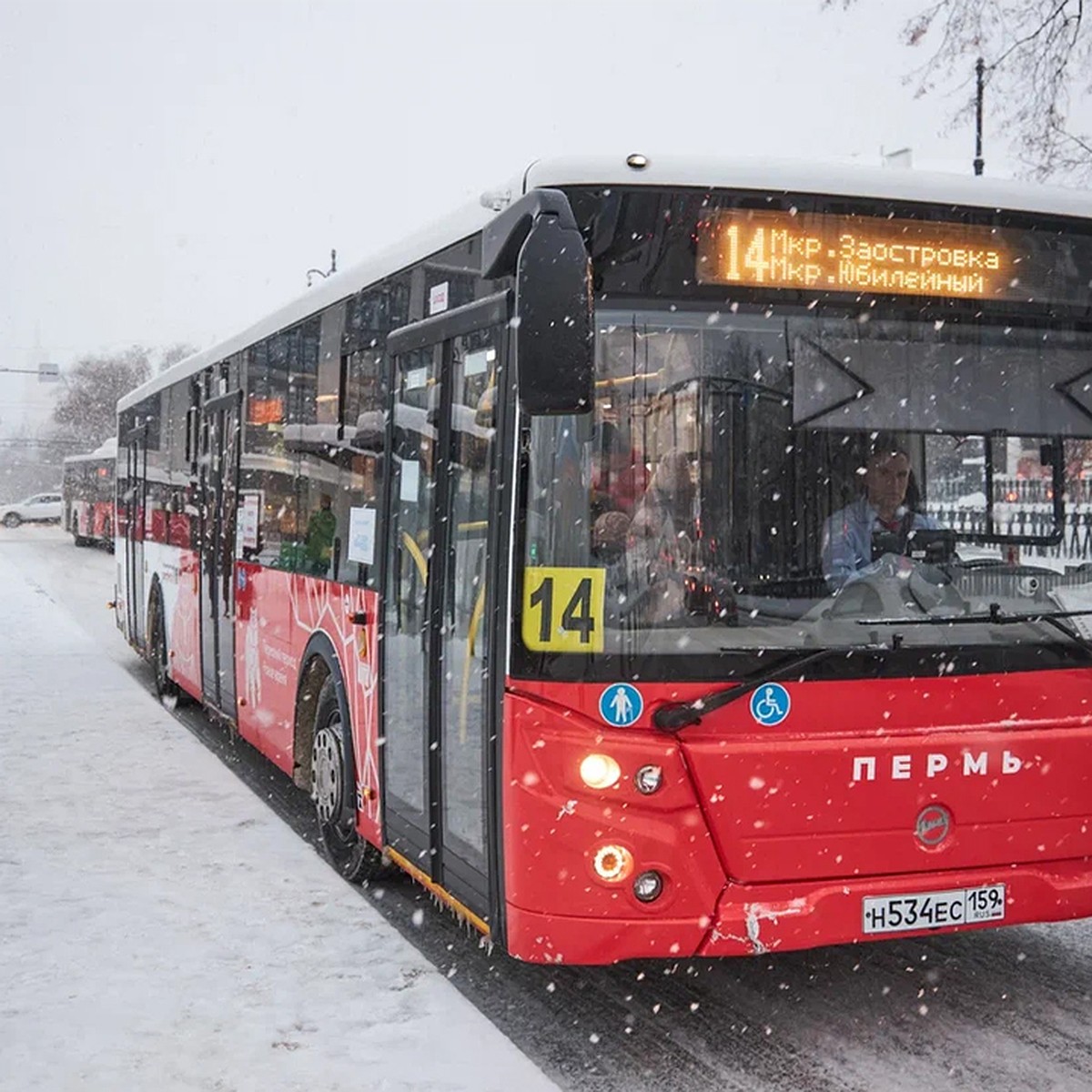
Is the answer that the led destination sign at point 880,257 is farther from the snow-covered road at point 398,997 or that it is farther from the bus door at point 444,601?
the snow-covered road at point 398,997

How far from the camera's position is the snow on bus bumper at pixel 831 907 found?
478cm

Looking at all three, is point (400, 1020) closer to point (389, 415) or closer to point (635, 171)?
point (389, 415)

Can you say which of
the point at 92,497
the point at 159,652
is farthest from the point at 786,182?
the point at 92,497

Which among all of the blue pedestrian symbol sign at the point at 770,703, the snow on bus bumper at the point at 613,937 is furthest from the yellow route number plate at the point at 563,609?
the snow on bus bumper at the point at 613,937

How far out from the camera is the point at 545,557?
15.8 feet

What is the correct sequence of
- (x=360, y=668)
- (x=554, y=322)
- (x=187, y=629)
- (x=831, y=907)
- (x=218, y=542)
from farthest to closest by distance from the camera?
(x=187, y=629) → (x=218, y=542) → (x=360, y=668) → (x=831, y=907) → (x=554, y=322)

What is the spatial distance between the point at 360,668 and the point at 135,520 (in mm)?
8942

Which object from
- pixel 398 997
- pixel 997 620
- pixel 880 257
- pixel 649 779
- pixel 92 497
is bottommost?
pixel 398 997

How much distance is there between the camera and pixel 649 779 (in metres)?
4.73

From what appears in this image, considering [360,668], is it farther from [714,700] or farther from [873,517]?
[873,517]

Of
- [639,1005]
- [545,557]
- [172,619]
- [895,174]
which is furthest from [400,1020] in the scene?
[172,619]

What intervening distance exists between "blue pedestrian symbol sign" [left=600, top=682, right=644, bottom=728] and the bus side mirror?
92 cm

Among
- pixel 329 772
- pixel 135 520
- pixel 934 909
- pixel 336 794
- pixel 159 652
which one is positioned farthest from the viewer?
pixel 135 520

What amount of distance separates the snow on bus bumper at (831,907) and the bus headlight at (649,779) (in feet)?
1.40
